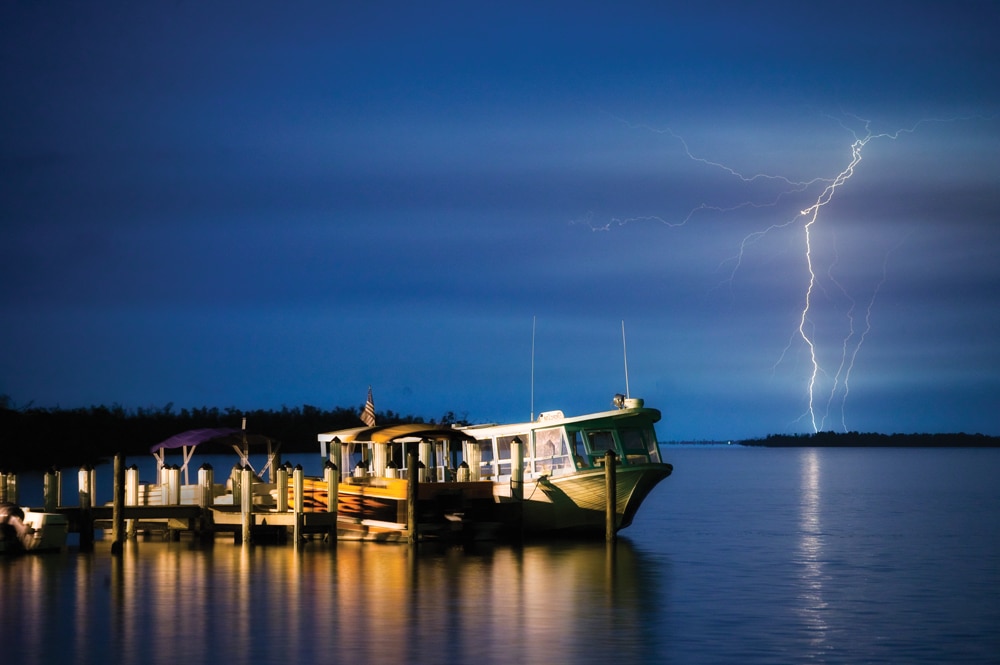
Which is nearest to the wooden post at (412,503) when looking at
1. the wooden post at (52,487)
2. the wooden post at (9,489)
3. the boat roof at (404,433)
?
the boat roof at (404,433)

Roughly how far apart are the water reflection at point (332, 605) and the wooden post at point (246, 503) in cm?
58

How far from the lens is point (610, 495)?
143 feet

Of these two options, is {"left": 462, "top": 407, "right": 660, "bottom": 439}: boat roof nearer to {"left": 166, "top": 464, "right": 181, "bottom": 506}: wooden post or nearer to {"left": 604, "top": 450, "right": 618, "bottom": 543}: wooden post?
{"left": 604, "top": 450, "right": 618, "bottom": 543}: wooden post

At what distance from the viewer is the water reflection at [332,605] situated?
25.8 metres

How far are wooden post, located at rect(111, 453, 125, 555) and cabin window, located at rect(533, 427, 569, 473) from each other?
1312 centimetres

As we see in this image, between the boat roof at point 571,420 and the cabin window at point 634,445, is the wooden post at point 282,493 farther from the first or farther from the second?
the cabin window at point 634,445

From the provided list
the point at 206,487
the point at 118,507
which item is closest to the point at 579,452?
the point at 206,487

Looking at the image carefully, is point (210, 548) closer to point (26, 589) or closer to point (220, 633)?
point (26, 589)

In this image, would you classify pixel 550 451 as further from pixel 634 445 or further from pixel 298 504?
pixel 298 504

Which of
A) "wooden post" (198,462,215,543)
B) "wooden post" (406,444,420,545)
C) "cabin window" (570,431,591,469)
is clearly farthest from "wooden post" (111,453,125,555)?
"cabin window" (570,431,591,469)

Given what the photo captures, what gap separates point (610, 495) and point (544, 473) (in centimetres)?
284

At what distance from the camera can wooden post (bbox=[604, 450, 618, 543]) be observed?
140 ft

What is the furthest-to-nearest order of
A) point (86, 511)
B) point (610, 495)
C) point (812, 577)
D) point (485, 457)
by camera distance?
point (485, 457)
point (86, 511)
point (610, 495)
point (812, 577)

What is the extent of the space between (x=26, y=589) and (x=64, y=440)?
4938 inches
